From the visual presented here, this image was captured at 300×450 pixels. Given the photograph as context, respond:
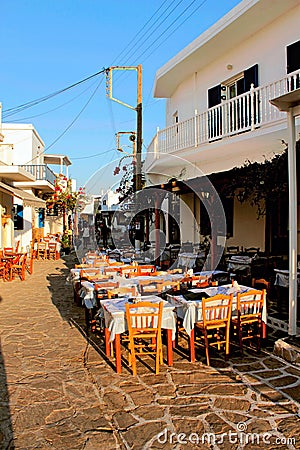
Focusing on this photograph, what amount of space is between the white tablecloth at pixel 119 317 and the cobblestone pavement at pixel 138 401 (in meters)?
0.54

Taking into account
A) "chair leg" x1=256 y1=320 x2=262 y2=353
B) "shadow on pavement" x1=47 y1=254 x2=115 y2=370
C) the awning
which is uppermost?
the awning

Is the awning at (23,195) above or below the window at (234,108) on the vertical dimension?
below

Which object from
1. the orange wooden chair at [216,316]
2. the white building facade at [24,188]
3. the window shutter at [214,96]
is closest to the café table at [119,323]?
the orange wooden chair at [216,316]

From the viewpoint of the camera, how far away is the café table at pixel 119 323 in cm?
513

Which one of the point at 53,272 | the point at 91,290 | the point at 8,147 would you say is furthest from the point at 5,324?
the point at 8,147

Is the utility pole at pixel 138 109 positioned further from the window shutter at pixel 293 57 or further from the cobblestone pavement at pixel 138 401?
the cobblestone pavement at pixel 138 401

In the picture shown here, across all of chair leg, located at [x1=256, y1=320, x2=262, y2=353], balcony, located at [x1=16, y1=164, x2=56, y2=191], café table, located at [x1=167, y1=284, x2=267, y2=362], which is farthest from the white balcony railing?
balcony, located at [x1=16, y1=164, x2=56, y2=191]

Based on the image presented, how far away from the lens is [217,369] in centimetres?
513

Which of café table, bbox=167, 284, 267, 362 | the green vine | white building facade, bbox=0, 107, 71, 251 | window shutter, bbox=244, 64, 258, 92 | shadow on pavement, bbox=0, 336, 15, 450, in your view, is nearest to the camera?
shadow on pavement, bbox=0, 336, 15, 450

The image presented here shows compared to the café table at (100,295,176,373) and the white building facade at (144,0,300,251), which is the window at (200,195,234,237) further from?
the café table at (100,295,176,373)

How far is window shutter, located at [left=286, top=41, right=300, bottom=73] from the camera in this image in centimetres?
990

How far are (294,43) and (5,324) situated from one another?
31.9 feet

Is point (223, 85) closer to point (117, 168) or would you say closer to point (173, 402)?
point (117, 168)

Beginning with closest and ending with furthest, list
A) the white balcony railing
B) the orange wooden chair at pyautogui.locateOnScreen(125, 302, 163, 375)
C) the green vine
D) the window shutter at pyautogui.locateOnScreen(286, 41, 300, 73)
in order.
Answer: the orange wooden chair at pyautogui.locateOnScreen(125, 302, 163, 375) → the green vine → the white balcony railing → the window shutter at pyautogui.locateOnScreen(286, 41, 300, 73)
